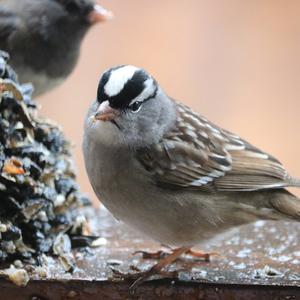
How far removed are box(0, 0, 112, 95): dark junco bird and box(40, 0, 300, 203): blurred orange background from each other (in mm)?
1072

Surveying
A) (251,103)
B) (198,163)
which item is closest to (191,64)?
(251,103)

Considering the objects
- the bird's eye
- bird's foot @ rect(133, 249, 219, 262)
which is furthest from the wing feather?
bird's foot @ rect(133, 249, 219, 262)

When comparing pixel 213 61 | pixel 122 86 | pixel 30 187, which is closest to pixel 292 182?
pixel 122 86

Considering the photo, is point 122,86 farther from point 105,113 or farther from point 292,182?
point 292,182

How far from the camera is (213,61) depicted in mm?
4383

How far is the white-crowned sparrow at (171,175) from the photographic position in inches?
80.9

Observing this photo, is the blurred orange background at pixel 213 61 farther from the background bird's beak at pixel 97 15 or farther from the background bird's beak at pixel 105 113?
the background bird's beak at pixel 105 113

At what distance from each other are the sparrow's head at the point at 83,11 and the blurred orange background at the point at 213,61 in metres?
1.06

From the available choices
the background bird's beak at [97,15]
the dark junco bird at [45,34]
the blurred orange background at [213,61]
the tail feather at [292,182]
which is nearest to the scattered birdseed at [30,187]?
the tail feather at [292,182]

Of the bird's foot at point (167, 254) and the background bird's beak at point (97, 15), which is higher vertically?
the background bird's beak at point (97, 15)

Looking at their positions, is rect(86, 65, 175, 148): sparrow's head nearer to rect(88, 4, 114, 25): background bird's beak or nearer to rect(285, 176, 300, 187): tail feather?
rect(285, 176, 300, 187): tail feather

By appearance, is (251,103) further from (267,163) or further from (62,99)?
(267,163)

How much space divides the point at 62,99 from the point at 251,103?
94cm

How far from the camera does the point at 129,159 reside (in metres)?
2.06
